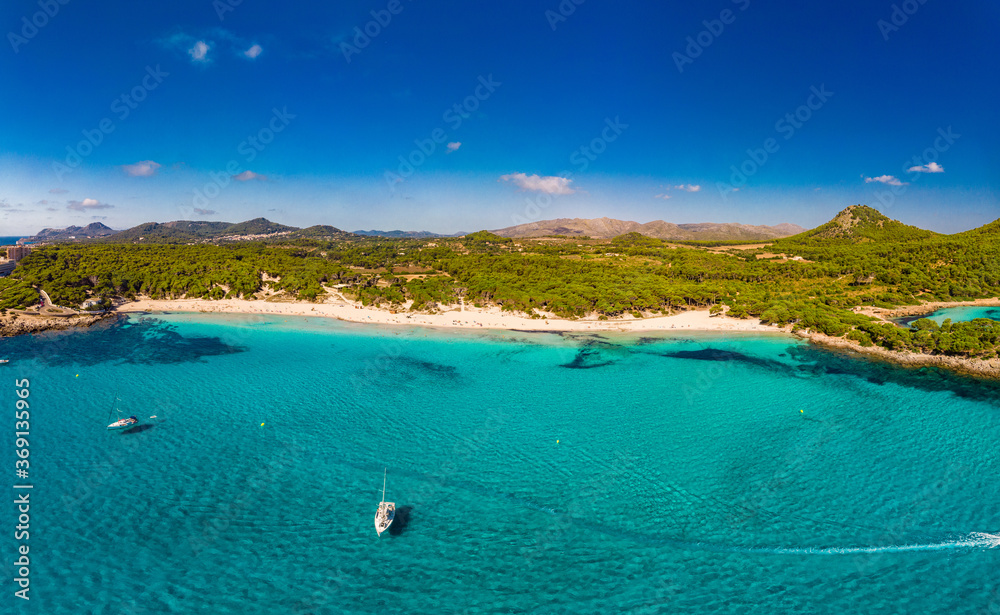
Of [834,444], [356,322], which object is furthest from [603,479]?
[356,322]

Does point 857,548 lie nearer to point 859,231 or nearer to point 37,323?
point 37,323

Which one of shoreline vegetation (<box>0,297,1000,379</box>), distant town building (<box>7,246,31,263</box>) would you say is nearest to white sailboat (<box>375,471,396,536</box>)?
shoreline vegetation (<box>0,297,1000,379</box>)

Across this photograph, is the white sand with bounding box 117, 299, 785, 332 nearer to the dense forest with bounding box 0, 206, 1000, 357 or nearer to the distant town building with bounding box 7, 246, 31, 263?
the dense forest with bounding box 0, 206, 1000, 357

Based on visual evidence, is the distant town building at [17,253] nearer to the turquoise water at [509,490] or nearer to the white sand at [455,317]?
the white sand at [455,317]

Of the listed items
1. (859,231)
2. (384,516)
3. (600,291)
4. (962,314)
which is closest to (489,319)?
(600,291)

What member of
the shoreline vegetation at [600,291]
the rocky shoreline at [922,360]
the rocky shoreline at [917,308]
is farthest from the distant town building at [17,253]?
the rocky shoreline at [917,308]

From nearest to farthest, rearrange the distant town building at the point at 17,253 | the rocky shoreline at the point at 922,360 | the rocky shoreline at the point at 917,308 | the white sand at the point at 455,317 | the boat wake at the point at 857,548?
the boat wake at the point at 857,548
the rocky shoreline at the point at 922,360
the white sand at the point at 455,317
the rocky shoreline at the point at 917,308
the distant town building at the point at 17,253
